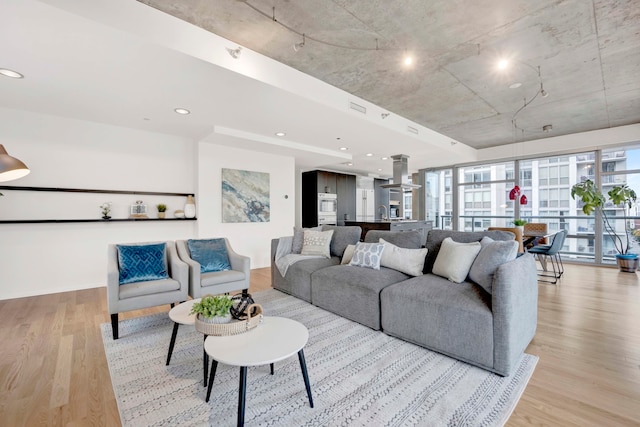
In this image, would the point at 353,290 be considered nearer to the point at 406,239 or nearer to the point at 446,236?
the point at 406,239

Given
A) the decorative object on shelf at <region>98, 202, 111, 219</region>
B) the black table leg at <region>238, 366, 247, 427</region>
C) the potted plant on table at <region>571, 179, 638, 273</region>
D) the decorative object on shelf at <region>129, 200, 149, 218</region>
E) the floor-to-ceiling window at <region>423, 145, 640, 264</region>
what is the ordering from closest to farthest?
the black table leg at <region>238, 366, 247, 427</region> → the decorative object on shelf at <region>98, 202, 111, 219</region> → the decorative object on shelf at <region>129, 200, 149, 218</region> → the potted plant on table at <region>571, 179, 638, 273</region> → the floor-to-ceiling window at <region>423, 145, 640, 264</region>

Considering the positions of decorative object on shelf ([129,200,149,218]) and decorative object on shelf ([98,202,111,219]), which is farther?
decorative object on shelf ([129,200,149,218])

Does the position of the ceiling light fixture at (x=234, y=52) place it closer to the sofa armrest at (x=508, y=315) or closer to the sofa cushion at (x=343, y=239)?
the sofa cushion at (x=343, y=239)

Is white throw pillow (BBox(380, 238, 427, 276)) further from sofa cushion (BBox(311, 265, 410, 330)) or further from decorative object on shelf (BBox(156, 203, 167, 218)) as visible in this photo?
decorative object on shelf (BBox(156, 203, 167, 218))

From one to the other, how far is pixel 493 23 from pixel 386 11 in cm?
99

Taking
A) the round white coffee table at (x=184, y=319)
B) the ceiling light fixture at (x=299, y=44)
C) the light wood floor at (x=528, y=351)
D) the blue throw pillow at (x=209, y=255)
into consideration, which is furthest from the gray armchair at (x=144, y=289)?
the ceiling light fixture at (x=299, y=44)

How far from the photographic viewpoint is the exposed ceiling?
7.26 ft

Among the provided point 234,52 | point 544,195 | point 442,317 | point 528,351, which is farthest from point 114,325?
point 544,195

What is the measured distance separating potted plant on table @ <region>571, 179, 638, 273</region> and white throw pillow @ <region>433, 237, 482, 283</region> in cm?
456

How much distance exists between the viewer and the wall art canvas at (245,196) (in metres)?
5.21

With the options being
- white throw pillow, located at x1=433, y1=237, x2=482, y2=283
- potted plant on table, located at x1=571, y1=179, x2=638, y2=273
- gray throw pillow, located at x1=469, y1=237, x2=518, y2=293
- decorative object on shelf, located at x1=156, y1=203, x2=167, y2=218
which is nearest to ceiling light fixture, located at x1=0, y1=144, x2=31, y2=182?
decorative object on shelf, located at x1=156, y1=203, x2=167, y2=218

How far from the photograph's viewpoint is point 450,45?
9.18 ft

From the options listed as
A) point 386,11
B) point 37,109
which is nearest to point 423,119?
point 386,11

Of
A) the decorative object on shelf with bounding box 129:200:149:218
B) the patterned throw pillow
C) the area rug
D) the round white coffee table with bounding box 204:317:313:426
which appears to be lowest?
the area rug
